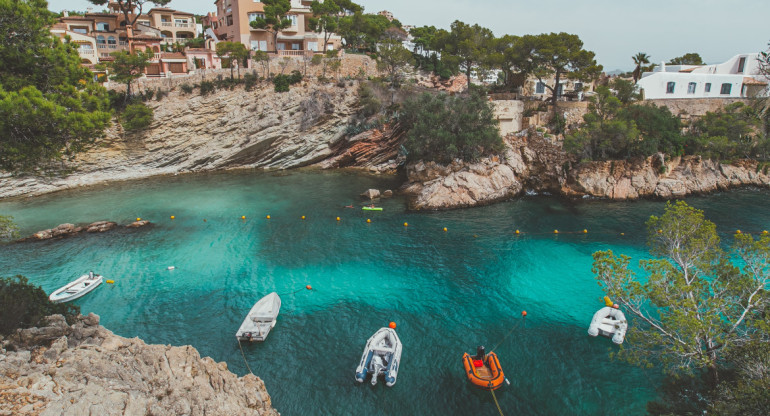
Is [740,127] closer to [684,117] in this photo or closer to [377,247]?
[684,117]

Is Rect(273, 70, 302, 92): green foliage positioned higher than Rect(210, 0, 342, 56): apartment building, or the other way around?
Rect(210, 0, 342, 56): apartment building

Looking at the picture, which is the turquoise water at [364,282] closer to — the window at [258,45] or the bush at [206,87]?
the bush at [206,87]

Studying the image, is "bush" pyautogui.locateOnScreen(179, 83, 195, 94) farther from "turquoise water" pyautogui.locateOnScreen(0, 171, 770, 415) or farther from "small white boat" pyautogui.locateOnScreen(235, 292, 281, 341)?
"small white boat" pyautogui.locateOnScreen(235, 292, 281, 341)

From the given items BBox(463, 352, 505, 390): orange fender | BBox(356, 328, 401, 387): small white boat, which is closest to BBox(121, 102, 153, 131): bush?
BBox(356, 328, 401, 387): small white boat

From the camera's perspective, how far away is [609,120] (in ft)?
125

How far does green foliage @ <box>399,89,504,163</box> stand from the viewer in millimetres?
37906

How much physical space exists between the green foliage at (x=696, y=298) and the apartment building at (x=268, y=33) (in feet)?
167

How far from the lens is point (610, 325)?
1848cm

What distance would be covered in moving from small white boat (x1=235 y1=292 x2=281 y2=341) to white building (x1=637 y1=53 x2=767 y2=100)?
151ft

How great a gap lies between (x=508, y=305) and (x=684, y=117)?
1537 inches

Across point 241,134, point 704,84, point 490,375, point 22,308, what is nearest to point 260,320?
point 22,308

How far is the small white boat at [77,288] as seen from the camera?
818 inches

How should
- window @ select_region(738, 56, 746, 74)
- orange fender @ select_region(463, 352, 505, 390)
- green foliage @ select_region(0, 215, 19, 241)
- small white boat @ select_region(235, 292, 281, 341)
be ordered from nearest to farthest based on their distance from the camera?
orange fender @ select_region(463, 352, 505, 390) → small white boat @ select_region(235, 292, 281, 341) → green foliage @ select_region(0, 215, 19, 241) → window @ select_region(738, 56, 746, 74)

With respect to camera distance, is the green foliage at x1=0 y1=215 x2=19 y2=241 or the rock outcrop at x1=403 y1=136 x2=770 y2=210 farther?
the rock outcrop at x1=403 y1=136 x2=770 y2=210
